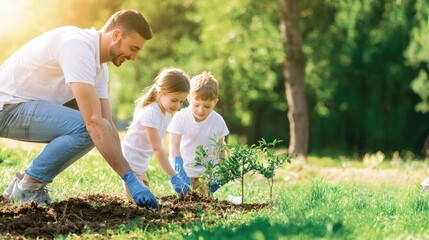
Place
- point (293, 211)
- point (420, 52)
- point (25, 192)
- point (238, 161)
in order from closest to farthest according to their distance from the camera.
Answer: point (293, 211), point (238, 161), point (25, 192), point (420, 52)

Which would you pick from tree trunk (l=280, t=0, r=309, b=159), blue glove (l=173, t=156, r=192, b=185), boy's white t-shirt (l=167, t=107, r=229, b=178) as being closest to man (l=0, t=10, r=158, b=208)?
blue glove (l=173, t=156, r=192, b=185)

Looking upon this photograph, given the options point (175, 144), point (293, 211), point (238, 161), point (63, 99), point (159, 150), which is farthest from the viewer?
point (175, 144)

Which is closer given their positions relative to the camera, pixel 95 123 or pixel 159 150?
pixel 95 123

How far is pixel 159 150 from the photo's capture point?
215 inches

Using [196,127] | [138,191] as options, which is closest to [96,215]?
[138,191]

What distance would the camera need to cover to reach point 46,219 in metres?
4.39

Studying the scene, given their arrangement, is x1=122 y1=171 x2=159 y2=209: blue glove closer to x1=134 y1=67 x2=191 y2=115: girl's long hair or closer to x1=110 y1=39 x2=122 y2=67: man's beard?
x1=110 y1=39 x2=122 y2=67: man's beard

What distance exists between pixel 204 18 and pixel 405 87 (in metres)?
7.31

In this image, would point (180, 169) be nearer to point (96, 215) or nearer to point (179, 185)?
point (179, 185)

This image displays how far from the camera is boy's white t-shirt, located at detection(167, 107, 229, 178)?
19.8ft

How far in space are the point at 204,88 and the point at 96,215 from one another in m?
1.64

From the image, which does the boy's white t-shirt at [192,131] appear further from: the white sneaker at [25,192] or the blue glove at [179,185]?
the white sneaker at [25,192]

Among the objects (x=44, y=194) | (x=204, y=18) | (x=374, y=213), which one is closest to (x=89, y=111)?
(x=44, y=194)

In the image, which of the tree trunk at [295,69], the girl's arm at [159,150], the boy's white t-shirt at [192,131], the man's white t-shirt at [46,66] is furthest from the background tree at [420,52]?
the man's white t-shirt at [46,66]
